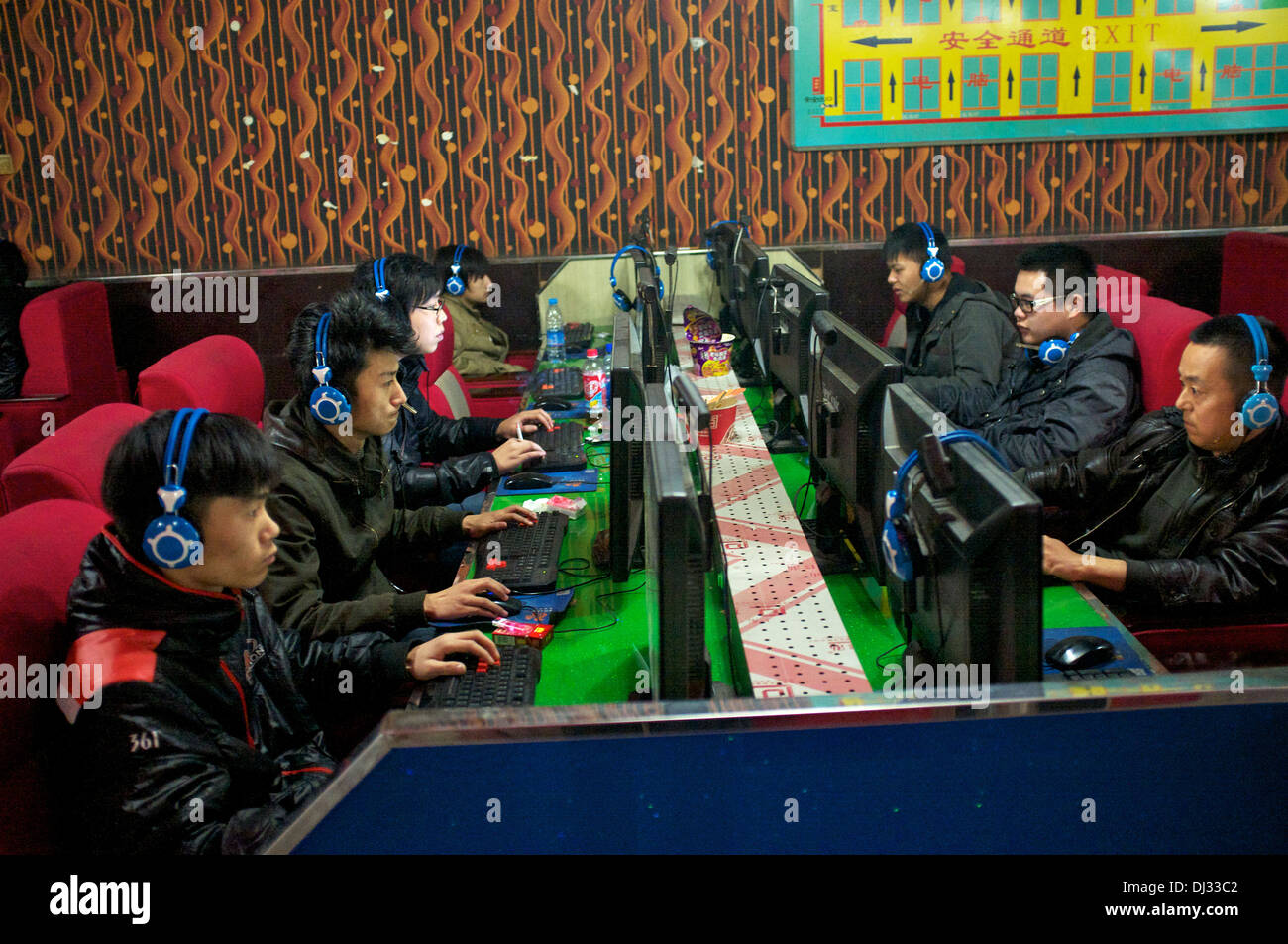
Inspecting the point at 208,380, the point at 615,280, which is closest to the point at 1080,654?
the point at 208,380

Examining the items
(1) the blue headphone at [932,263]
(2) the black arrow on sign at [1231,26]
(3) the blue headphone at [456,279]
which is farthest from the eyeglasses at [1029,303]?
(2) the black arrow on sign at [1231,26]

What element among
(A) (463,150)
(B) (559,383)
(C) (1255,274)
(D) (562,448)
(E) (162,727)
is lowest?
(E) (162,727)

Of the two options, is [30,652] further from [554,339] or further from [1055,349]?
[554,339]

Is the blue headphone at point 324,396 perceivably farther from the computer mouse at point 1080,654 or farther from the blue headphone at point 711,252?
the blue headphone at point 711,252

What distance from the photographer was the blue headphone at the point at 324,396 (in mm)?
2215

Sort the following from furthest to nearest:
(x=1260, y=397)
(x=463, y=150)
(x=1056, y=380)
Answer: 1. (x=463, y=150)
2. (x=1056, y=380)
3. (x=1260, y=397)

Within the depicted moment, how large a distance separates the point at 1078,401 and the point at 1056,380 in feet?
0.59

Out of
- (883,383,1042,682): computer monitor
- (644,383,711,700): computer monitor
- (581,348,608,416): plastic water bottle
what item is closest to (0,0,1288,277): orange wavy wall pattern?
(581,348,608,416): plastic water bottle

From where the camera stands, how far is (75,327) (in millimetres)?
4914

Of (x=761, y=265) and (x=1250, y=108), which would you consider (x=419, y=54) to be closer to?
(x=761, y=265)

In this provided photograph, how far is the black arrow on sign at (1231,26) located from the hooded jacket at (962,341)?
93.2 inches

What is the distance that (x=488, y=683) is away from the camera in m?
1.85

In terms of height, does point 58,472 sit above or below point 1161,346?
below
